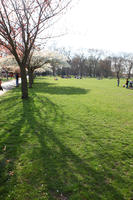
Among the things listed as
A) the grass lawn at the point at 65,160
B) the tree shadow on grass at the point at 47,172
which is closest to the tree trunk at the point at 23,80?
the grass lawn at the point at 65,160

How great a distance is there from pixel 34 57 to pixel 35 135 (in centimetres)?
1905

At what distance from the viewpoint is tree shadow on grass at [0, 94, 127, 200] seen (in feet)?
9.39

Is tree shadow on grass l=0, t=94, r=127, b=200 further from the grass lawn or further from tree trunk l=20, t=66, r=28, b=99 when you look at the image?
tree trunk l=20, t=66, r=28, b=99

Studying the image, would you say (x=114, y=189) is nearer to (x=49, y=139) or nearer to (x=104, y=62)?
(x=49, y=139)

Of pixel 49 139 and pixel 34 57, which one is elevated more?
pixel 34 57

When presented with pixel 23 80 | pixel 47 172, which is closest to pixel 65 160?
pixel 47 172

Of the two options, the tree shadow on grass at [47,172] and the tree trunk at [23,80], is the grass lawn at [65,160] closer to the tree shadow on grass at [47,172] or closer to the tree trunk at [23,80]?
the tree shadow on grass at [47,172]

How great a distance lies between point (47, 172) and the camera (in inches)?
134

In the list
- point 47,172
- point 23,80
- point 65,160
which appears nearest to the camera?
point 47,172

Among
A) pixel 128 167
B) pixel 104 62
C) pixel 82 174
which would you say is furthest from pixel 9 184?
pixel 104 62

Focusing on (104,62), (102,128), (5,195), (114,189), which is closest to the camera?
(5,195)

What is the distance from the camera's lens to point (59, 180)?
318 cm

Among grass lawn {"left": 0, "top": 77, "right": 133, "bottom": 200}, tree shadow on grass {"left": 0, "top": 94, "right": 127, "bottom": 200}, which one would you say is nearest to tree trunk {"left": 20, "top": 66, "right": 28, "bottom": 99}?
grass lawn {"left": 0, "top": 77, "right": 133, "bottom": 200}

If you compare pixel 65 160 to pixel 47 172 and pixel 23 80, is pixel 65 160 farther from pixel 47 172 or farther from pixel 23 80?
pixel 23 80
